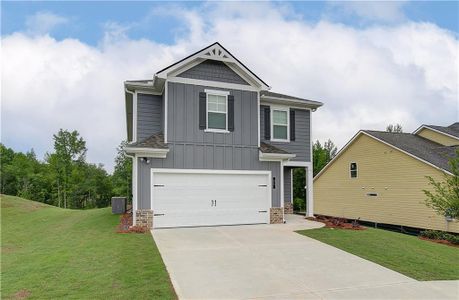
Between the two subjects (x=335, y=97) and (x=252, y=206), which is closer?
(x=252, y=206)

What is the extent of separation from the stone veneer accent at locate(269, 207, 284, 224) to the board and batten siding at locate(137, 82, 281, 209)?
0.18m

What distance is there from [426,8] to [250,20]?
737 cm

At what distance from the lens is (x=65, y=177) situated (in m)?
37.4

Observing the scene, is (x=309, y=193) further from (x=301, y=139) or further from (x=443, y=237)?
(x=443, y=237)

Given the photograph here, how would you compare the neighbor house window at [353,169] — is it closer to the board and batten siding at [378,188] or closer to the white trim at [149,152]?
the board and batten siding at [378,188]

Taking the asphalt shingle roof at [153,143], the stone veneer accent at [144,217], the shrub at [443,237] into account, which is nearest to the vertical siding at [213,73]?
the asphalt shingle roof at [153,143]

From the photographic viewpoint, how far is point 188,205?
1241 cm

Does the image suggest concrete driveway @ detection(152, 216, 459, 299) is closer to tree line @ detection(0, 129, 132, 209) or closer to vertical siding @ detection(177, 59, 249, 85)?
vertical siding @ detection(177, 59, 249, 85)

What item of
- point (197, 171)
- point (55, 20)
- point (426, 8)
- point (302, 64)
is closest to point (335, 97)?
point (302, 64)

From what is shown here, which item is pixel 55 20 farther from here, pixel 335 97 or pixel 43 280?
pixel 335 97

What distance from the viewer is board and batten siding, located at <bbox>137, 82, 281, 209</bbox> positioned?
40.2ft

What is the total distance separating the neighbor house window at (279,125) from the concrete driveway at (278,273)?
6.58 m

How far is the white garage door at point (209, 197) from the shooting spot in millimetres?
12094

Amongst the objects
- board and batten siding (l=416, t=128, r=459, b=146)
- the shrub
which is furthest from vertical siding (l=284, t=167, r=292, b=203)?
board and batten siding (l=416, t=128, r=459, b=146)
